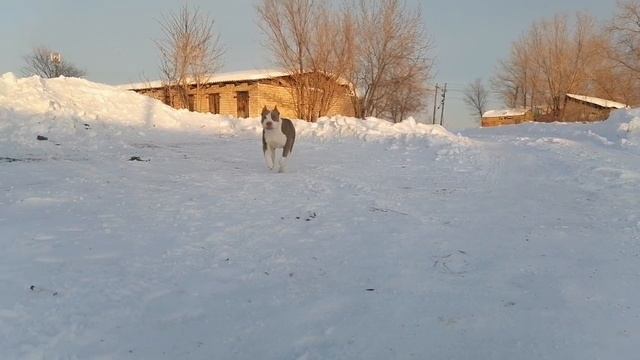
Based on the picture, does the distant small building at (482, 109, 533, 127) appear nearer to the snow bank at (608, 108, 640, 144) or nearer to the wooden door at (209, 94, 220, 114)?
the wooden door at (209, 94, 220, 114)

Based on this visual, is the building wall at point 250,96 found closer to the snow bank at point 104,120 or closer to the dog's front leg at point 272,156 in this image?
the snow bank at point 104,120

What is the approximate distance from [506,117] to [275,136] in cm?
5818

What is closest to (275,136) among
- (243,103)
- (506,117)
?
(243,103)

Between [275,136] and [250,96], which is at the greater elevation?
[250,96]

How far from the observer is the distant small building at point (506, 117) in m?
58.4

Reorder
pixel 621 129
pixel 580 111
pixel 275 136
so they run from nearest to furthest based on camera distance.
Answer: pixel 275 136 → pixel 621 129 → pixel 580 111

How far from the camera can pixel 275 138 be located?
8.97m

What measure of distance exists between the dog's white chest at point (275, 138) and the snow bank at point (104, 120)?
17.9 ft

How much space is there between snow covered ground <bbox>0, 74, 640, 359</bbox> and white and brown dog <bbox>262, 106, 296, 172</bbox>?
0.34 meters

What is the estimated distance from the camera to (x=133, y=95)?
816 inches

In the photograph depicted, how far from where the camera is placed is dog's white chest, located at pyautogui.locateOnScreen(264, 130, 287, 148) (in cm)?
894

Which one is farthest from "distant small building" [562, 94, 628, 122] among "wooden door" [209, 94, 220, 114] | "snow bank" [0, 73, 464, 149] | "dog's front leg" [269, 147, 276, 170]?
"dog's front leg" [269, 147, 276, 170]

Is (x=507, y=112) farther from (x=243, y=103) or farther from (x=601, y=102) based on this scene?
(x=243, y=103)

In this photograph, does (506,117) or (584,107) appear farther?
(506,117)
